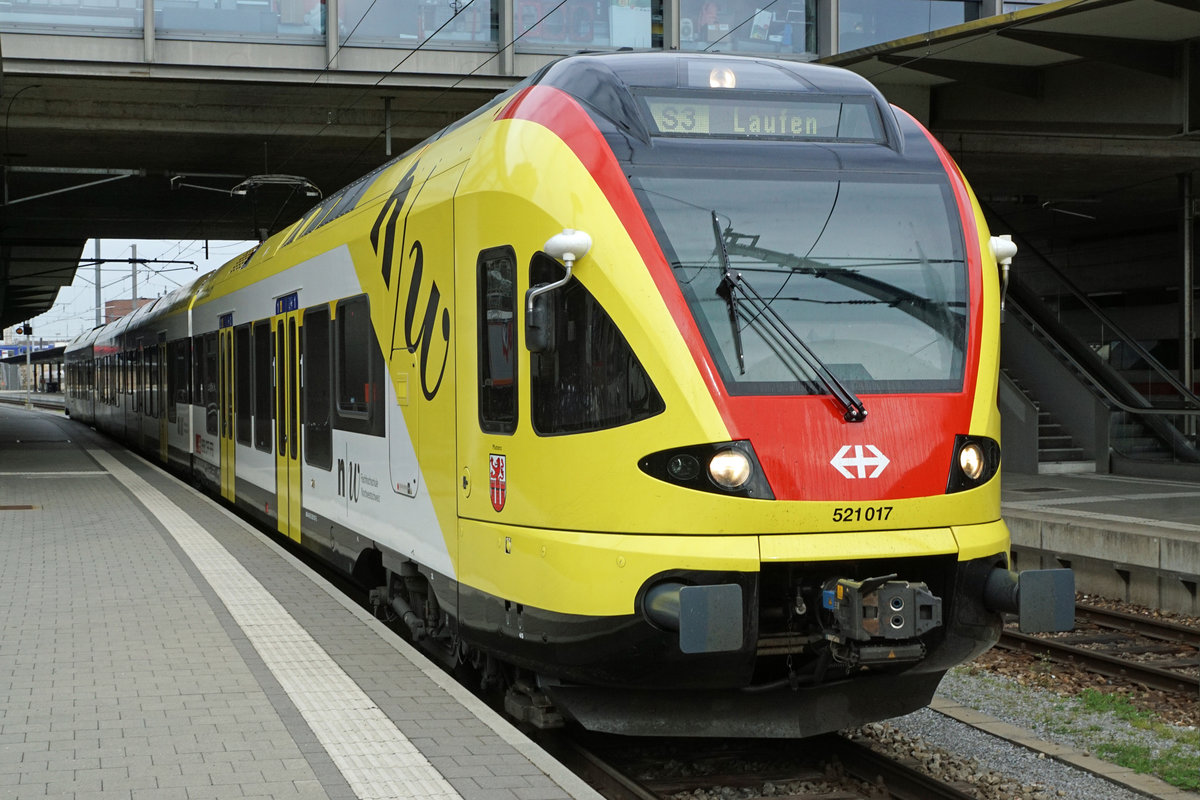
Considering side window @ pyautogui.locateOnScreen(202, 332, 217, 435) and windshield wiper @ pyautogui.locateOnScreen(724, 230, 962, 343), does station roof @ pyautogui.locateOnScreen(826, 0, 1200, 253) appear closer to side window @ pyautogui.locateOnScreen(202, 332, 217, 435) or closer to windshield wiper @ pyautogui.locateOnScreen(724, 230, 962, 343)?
side window @ pyautogui.locateOnScreen(202, 332, 217, 435)

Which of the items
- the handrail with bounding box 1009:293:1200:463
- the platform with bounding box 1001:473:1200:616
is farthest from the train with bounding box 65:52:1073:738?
the handrail with bounding box 1009:293:1200:463

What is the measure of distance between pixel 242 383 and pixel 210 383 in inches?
103

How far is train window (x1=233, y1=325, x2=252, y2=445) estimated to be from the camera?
12.6 meters

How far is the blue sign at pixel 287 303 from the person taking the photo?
10273 millimetres

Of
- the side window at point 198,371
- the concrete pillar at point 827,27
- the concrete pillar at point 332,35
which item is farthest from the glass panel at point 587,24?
the side window at point 198,371

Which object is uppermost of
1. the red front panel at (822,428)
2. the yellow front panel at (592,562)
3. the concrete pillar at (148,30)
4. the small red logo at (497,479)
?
the concrete pillar at (148,30)

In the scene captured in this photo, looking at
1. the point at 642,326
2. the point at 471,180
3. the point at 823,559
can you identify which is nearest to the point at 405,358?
the point at 471,180

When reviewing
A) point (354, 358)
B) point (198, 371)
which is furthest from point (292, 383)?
point (198, 371)

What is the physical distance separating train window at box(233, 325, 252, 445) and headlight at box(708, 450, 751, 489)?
8.04 meters

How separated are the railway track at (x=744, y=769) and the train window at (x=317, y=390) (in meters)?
3.59

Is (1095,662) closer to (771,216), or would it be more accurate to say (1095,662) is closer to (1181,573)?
(1181,573)

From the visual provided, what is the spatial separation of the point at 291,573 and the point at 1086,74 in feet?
41.9

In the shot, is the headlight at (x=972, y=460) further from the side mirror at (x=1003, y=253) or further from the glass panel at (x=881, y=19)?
the glass panel at (x=881, y=19)

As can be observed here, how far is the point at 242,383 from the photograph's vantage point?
12930 mm
